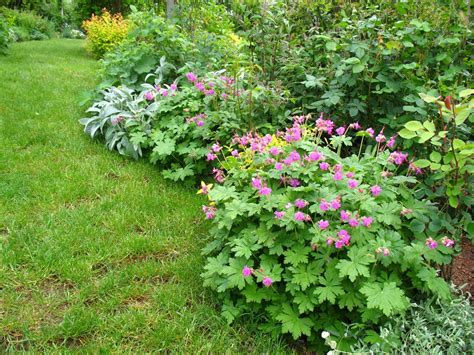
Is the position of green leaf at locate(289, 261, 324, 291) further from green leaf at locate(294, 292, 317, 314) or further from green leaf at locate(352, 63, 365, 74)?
green leaf at locate(352, 63, 365, 74)

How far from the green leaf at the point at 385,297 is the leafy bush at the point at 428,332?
0.35 ft

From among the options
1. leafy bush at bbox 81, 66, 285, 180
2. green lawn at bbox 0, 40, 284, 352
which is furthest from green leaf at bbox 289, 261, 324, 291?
leafy bush at bbox 81, 66, 285, 180

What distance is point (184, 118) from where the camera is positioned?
4211 millimetres

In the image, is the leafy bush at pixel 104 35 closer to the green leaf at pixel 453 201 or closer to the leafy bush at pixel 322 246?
the leafy bush at pixel 322 246

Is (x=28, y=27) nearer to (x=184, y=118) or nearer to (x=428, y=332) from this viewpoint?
(x=184, y=118)

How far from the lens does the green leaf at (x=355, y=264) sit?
208 cm

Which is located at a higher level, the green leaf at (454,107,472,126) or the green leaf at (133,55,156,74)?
the green leaf at (454,107,472,126)

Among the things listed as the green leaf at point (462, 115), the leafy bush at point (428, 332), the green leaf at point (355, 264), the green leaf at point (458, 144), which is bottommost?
the leafy bush at point (428, 332)

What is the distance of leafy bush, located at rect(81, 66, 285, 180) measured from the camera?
12.2 feet

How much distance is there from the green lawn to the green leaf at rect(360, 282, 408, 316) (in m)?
0.55

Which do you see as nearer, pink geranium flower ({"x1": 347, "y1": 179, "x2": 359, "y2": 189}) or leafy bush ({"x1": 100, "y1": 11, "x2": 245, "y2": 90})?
pink geranium flower ({"x1": 347, "y1": 179, "x2": 359, "y2": 189})

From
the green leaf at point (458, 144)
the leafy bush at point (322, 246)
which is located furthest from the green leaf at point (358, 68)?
the green leaf at point (458, 144)

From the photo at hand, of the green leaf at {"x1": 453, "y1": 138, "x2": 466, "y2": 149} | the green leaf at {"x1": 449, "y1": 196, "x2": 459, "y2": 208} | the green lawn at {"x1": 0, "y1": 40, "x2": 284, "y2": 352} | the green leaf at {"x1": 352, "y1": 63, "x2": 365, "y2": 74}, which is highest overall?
the green leaf at {"x1": 352, "y1": 63, "x2": 365, "y2": 74}

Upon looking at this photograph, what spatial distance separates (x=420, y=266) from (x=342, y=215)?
1.61 ft
